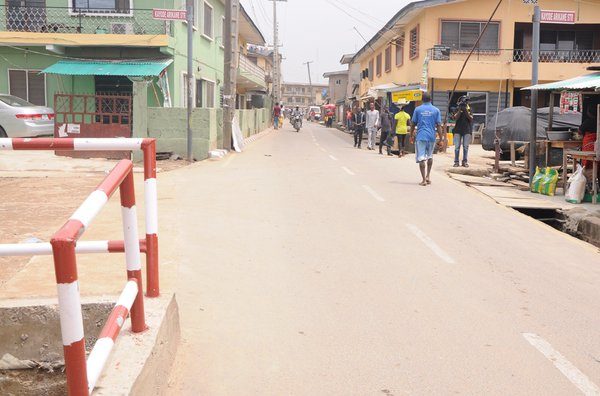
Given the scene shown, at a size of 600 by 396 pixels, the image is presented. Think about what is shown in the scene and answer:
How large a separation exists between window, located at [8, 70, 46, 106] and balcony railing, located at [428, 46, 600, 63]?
1604 cm

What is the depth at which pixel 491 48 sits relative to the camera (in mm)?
29141

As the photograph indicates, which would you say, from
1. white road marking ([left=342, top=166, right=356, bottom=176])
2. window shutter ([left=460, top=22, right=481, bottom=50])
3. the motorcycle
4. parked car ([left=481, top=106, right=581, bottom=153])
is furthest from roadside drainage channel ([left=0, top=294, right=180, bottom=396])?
the motorcycle

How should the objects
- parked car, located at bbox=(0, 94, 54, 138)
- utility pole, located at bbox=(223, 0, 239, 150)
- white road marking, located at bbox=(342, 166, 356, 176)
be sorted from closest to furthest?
white road marking, located at bbox=(342, 166, 356, 176), parked car, located at bbox=(0, 94, 54, 138), utility pole, located at bbox=(223, 0, 239, 150)

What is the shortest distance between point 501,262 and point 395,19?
88.2 feet

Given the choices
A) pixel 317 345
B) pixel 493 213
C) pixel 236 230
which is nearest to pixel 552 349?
pixel 317 345

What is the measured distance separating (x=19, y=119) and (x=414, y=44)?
19501mm

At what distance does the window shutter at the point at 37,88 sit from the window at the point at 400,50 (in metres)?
19.0

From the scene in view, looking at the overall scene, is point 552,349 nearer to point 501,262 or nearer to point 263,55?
point 501,262

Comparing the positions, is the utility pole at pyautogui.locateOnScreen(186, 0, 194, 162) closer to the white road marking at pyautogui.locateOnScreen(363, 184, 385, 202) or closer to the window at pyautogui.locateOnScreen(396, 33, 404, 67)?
the white road marking at pyautogui.locateOnScreen(363, 184, 385, 202)

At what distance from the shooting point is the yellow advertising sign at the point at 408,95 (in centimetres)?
2488

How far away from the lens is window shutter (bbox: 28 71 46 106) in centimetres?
2147

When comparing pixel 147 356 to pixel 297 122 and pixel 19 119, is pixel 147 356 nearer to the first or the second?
pixel 19 119

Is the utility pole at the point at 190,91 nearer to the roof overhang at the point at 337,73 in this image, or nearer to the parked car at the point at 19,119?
the parked car at the point at 19,119

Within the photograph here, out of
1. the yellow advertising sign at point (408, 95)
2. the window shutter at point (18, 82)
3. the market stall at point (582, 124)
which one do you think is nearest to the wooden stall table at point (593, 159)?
the market stall at point (582, 124)
